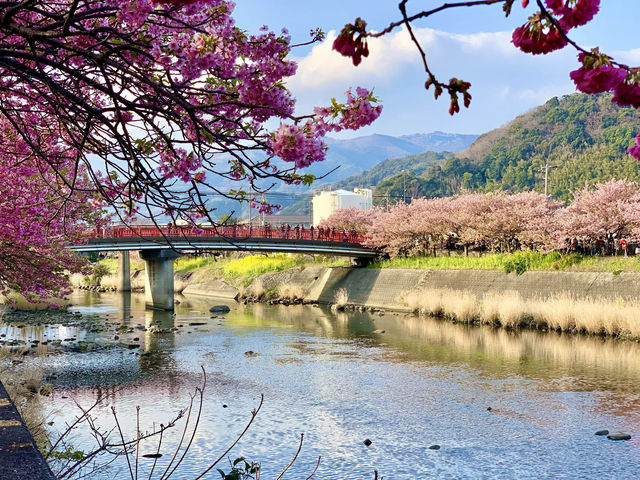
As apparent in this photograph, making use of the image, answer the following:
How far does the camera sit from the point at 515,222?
4438cm

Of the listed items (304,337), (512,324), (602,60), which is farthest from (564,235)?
(602,60)

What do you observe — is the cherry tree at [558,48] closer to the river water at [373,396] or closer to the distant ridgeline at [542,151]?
the river water at [373,396]

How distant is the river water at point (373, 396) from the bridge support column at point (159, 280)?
44.9 feet

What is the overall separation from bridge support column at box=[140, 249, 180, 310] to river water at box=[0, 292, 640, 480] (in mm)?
13687

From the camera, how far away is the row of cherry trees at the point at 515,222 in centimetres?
3809

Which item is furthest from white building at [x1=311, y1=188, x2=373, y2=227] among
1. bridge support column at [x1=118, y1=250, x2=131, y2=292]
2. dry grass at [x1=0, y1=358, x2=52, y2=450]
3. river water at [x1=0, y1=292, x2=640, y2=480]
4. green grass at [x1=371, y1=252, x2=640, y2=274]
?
dry grass at [x1=0, y1=358, x2=52, y2=450]

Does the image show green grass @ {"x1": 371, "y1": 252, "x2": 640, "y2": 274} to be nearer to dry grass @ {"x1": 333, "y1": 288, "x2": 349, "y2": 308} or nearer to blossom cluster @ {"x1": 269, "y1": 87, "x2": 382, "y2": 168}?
dry grass @ {"x1": 333, "y1": 288, "x2": 349, "y2": 308}

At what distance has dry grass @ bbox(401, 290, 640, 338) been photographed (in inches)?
1125

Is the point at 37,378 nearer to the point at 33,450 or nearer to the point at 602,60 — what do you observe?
the point at 33,450

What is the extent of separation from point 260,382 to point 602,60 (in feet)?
61.1

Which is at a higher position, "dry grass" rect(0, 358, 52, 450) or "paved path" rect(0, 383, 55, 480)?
"paved path" rect(0, 383, 55, 480)

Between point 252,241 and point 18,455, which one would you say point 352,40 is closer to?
point 18,455

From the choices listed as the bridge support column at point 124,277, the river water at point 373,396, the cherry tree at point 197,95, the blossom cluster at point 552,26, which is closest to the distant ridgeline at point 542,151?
the bridge support column at point 124,277

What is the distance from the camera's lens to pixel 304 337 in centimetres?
3033
